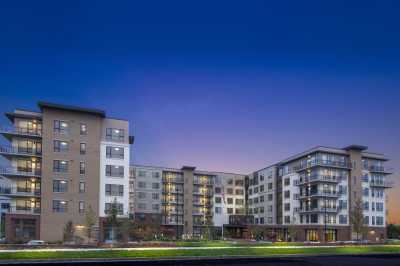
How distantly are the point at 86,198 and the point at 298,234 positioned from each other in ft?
153

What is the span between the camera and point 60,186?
215ft

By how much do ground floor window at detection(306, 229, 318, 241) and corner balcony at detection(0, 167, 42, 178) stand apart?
5419cm

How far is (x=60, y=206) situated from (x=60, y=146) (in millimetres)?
9164

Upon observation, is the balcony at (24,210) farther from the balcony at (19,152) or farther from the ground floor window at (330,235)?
the ground floor window at (330,235)

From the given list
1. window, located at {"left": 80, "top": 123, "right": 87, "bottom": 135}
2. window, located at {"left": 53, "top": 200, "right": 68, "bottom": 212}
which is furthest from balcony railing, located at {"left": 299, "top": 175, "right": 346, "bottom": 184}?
window, located at {"left": 53, "top": 200, "right": 68, "bottom": 212}

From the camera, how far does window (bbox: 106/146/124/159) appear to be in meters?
70.0

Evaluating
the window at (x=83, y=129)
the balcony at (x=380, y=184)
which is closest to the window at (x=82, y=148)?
the window at (x=83, y=129)

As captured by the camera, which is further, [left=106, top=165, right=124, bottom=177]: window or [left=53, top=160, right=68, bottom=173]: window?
[left=106, top=165, right=124, bottom=177]: window

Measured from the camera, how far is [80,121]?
6869 centimetres

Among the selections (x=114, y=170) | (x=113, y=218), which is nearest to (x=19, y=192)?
(x=114, y=170)

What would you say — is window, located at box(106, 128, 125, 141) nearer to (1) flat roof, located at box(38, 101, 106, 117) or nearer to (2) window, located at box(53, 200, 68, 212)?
(1) flat roof, located at box(38, 101, 106, 117)

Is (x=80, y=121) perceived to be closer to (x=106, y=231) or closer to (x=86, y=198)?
(x=86, y=198)

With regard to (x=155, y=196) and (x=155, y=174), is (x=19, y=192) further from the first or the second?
(x=155, y=174)

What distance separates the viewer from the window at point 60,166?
216 ft
